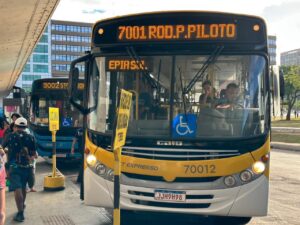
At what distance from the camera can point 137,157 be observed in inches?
225

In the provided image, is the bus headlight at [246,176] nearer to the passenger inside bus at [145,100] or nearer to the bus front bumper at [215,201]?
the bus front bumper at [215,201]

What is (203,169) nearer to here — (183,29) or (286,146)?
(183,29)

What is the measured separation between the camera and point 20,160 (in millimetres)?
6926

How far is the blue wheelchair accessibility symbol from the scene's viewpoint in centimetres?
566

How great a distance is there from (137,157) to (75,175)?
626 cm

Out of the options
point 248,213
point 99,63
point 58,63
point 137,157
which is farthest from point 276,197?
point 58,63

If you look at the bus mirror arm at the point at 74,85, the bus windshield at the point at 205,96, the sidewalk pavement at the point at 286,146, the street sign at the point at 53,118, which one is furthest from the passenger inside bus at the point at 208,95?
the sidewalk pavement at the point at 286,146

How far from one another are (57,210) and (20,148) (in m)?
1.39

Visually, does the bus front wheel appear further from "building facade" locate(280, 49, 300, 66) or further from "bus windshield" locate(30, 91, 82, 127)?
"building facade" locate(280, 49, 300, 66)

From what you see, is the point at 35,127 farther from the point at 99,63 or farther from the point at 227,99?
the point at 227,99

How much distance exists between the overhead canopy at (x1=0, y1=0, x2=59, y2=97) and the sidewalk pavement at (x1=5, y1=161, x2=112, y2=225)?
Result: 10.1 m

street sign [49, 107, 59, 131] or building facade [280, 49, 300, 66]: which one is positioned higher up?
building facade [280, 49, 300, 66]

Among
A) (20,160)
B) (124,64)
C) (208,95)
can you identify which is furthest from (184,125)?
(20,160)

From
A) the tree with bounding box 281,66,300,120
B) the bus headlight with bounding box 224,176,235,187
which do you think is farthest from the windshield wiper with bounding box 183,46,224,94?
the tree with bounding box 281,66,300,120
